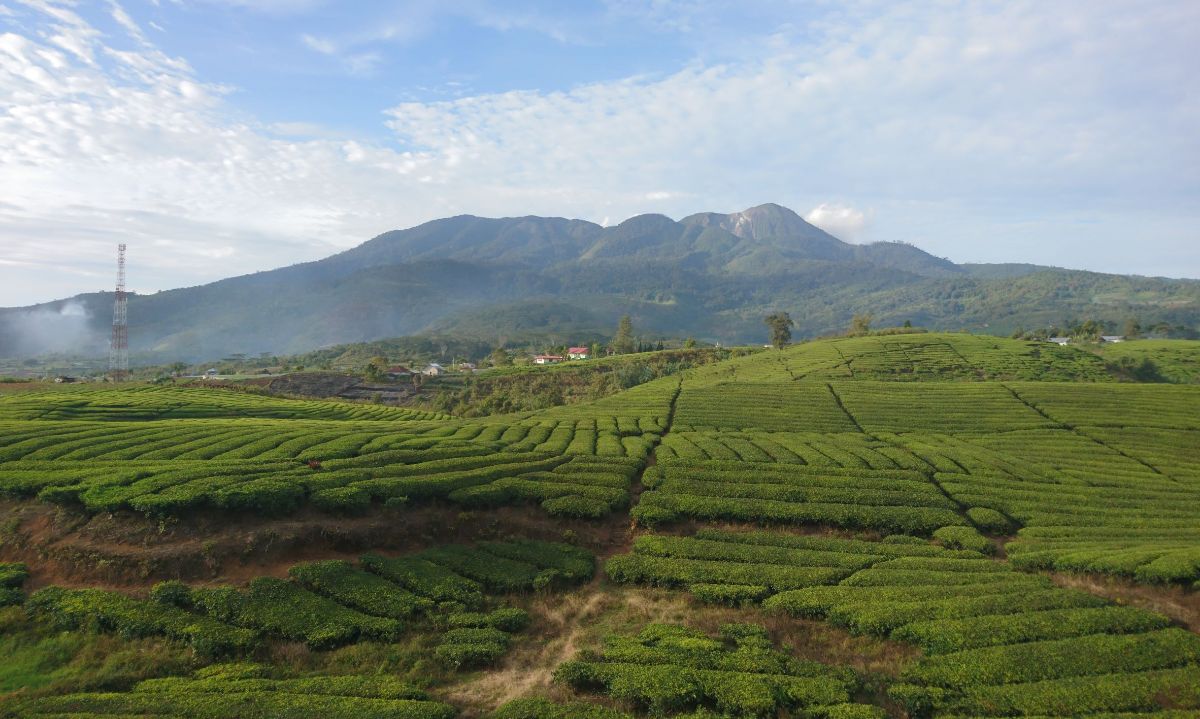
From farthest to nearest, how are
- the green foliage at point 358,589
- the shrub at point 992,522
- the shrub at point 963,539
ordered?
the shrub at point 992,522 < the shrub at point 963,539 < the green foliage at point 358,589

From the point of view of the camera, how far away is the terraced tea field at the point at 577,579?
625 inches

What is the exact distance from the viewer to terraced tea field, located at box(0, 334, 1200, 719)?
52.1 ft

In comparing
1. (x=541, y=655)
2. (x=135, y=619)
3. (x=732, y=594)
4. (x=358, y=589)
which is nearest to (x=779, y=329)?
(x=732, y=594)

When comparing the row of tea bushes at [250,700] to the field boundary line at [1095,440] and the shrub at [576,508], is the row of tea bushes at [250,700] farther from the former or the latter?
the field boundary line at [1095,440]

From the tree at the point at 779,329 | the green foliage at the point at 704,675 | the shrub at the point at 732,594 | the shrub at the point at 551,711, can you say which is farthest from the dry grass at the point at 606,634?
the tree at the point at 779,329

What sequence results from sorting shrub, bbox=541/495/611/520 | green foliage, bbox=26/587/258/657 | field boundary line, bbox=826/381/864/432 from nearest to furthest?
green foliage, bbox=26/587/258/657
shrub, bbox=541/495/611/520
field boundary line, bbox=826/381/864/432

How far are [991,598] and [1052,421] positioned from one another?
137 ft

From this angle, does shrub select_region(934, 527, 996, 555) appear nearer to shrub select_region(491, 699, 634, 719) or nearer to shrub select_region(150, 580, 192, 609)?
shrub select_region(491, 699, 634, 719)

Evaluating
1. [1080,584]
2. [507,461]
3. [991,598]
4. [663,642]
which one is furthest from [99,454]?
[1080,584]

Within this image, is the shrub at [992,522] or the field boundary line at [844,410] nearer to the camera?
the shrub at [992,522]

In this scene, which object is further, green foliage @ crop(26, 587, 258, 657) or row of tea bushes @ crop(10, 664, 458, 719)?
green foliage @ crop(26, 587, 258, 657)

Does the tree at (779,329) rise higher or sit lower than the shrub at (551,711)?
higher

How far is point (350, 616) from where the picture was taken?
18797mm

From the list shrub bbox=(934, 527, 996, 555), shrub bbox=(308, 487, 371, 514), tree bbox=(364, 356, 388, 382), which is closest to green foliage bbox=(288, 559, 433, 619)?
shrub bbox=(308, 487, 371, 514)
